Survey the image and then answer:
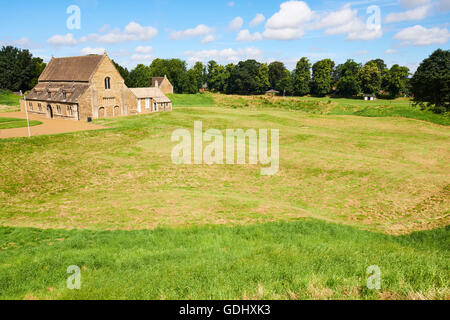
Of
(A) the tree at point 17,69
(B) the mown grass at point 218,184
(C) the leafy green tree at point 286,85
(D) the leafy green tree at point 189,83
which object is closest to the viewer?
(B) the mown grass at point 218,184

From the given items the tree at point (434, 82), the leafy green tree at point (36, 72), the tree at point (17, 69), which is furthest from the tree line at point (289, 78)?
the tree at point (434, 82)

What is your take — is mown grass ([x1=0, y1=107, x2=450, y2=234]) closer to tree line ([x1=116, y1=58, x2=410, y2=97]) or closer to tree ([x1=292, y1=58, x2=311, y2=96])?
tree line ([x1=116, y1=58, x2=410, y2=97])

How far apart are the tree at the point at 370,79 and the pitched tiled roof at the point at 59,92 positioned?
10462cm

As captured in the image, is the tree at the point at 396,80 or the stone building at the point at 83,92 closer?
the stone building at the point at 83,92

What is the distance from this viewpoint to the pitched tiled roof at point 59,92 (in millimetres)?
55969

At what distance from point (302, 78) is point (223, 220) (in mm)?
124212

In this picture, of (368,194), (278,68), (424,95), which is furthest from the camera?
(278,68)

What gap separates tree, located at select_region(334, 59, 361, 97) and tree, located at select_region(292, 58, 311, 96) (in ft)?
45.3

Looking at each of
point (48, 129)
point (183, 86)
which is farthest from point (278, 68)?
point (48, 129)

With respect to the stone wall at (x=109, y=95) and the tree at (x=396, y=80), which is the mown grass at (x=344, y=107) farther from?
the stone wall at (x=109, y=95)

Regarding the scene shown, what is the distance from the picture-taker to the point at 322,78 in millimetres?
127500

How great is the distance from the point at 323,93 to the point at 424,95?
64184mm

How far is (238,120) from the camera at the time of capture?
5538cm
